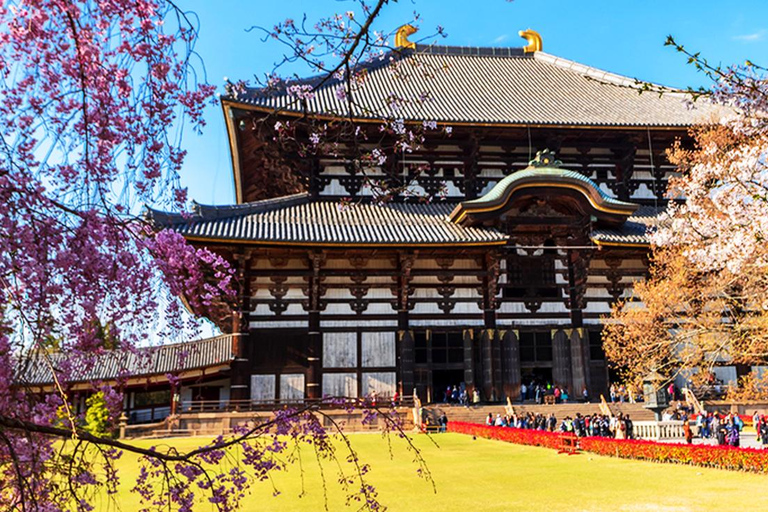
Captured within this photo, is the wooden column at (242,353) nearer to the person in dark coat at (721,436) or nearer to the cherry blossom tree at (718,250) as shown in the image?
the cherry blossom tree at (718,250)

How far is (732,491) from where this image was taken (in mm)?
11227

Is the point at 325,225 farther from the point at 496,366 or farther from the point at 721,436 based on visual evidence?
the point at 721,436

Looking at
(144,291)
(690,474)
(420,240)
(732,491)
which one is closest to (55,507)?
(144,291)

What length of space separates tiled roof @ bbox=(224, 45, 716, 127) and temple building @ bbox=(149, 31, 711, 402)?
0.24 m

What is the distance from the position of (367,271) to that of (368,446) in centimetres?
886

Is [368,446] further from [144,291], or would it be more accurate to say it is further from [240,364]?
[144,291]

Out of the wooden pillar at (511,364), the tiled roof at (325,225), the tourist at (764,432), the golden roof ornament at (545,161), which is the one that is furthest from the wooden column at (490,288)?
the tourist at (764,432)

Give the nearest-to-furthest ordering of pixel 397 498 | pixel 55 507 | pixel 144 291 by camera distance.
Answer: pixel 55 507
pixel 144 291
pixel 397 498

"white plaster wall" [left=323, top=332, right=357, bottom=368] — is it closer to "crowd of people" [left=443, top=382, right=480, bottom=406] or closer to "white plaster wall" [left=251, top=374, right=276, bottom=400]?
"white plaster wall" [left=251, top=374, right=276, bottom=400]

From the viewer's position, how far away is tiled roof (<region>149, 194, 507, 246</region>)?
22.7 m

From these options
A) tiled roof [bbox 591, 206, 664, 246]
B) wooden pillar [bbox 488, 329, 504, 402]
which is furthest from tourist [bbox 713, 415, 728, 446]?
wooden pillar [bbox 488, 329, 504, 402]

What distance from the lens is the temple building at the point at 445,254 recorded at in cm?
2431

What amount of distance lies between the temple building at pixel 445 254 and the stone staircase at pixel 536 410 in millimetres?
1241

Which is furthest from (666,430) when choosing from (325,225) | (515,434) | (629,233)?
(325,225)
